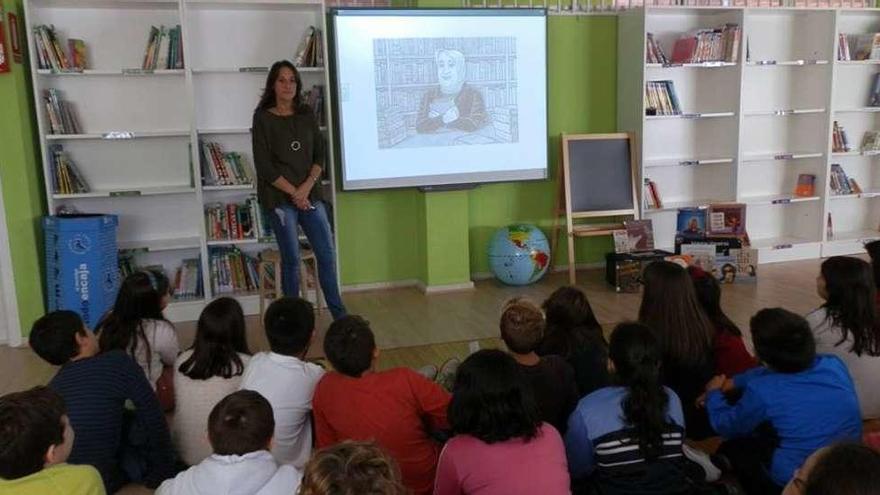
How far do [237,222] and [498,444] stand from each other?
3759 millimetres

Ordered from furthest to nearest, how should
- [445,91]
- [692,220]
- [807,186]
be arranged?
1. [807,186]
2. [692,220]
3. [445,91]

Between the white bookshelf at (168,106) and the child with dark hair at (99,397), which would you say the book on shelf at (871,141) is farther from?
the child with dark hair at (99,397)

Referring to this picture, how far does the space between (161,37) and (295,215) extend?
1.50m

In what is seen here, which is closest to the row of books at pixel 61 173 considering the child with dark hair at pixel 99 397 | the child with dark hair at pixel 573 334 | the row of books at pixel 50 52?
the row of books at pixel 50 52

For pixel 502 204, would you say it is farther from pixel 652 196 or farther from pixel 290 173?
pixel 290 173

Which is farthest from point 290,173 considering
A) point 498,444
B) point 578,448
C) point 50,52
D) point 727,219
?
point 727,219

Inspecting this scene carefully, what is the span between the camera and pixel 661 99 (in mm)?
6055

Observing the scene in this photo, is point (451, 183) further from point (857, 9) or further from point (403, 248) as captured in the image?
point (857, 9)

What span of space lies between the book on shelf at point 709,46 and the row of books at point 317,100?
2.77m

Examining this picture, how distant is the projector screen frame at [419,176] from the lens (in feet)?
Answer: 17.0

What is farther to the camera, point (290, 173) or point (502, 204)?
point (502, 204)

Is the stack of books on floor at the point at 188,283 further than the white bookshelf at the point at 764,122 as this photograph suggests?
No

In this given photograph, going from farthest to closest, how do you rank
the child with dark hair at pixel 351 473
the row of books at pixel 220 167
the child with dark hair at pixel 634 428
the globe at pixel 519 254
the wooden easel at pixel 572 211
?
1. the wooden easel at pixel 572 211
2. the globe at pixel 519 254
3. the row of books at pixel 220 167
4. the child with dark hair at pixel 634 428
5. the child with dark hair at pixel 351 473

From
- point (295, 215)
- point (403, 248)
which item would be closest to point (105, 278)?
point (295, 215)
